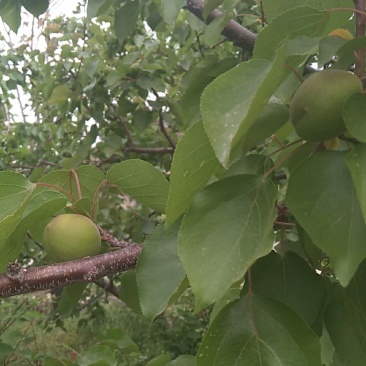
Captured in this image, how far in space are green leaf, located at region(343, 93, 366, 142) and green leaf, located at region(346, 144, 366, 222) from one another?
2cm

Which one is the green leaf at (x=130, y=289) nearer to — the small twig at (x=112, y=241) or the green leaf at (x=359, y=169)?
the small twig at (x=112, y=241)

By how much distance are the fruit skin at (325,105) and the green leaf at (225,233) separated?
0.29 ft

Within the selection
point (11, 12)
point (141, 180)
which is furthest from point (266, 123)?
point (11, 12)

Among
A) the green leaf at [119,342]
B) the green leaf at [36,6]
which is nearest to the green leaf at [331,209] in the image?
the green leaf at [36,6]

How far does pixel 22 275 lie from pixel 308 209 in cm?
48

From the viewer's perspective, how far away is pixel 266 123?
70 cm

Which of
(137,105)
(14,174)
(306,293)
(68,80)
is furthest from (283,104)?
(68,80)

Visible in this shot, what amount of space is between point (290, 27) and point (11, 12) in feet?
3.50

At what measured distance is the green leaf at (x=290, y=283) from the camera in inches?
27.8

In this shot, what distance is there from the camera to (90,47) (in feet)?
10.5

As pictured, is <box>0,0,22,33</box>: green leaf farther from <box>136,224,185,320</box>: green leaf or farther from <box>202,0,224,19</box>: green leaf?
<box>136,224,185,320</box>: green leaf

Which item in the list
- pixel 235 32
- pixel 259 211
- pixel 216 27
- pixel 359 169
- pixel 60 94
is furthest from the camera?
pixel 60 94

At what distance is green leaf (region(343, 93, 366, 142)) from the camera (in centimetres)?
56

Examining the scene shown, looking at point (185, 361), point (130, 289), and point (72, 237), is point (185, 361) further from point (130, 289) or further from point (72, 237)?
point (72, 237)
